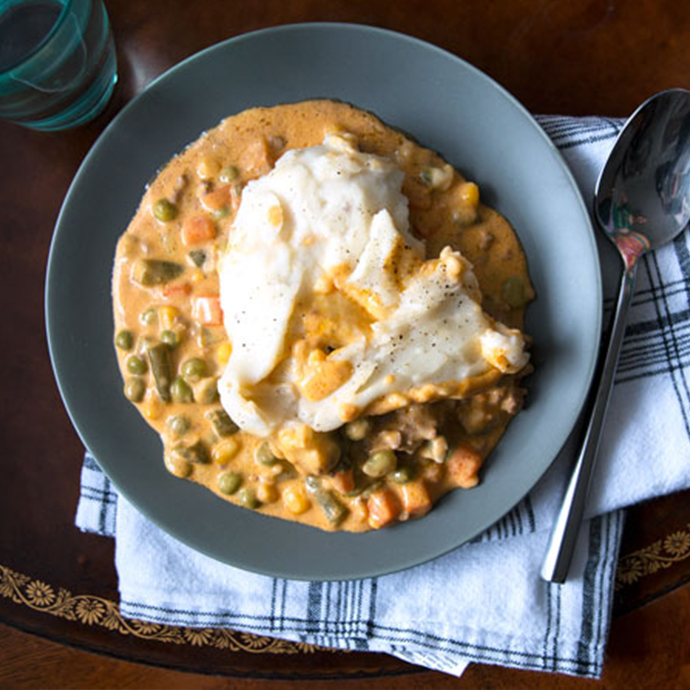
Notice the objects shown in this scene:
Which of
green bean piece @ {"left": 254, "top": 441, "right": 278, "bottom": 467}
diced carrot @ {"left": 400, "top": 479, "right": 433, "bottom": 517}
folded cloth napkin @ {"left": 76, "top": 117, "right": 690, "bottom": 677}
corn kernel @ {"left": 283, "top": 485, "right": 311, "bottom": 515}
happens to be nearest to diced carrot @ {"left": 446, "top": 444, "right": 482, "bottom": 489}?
diced carrot @ {"left": 400, "top": 479, "right": 433, "bottom": 517}

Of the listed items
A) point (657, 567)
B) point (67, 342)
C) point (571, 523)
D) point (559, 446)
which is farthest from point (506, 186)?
point (67, 342)

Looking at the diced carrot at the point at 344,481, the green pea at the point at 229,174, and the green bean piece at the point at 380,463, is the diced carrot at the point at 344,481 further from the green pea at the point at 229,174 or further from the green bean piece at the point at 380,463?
the green pea at the point at 229,174

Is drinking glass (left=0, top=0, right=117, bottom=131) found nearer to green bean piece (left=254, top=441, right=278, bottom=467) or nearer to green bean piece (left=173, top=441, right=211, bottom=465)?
green bean piece (left=173, top=441, right=211, bottom=465)

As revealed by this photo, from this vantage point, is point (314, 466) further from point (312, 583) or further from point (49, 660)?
point (49, 660)

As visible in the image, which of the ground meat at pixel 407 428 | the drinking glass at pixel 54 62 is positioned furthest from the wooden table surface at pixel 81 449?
the ground meat at pixel 407 428

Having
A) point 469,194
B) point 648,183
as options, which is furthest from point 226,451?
point 648,183

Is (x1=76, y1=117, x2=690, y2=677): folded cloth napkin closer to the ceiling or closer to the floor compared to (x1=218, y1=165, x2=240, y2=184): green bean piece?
closer to the floor

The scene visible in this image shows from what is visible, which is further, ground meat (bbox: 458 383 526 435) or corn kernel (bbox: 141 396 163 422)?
corn kernel (bbox: 141 396 163 422)
